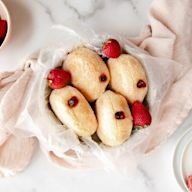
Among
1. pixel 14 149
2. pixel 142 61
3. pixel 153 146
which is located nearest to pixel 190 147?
pixel 153 146

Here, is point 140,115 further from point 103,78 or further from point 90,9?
point 90,9

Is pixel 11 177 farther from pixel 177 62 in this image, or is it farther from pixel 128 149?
pixel 177 62

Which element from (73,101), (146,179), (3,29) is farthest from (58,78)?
(146,179)

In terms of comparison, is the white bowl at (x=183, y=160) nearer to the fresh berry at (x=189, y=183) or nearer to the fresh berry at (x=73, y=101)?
the fresh berry at (x=189, y=183)

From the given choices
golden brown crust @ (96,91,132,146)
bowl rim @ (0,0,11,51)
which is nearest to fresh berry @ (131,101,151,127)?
golden brown crust @ (96,91,132,146)

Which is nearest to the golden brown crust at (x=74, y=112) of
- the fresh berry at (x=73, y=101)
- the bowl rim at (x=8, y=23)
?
the fresh berry at (x=73, y=101)
